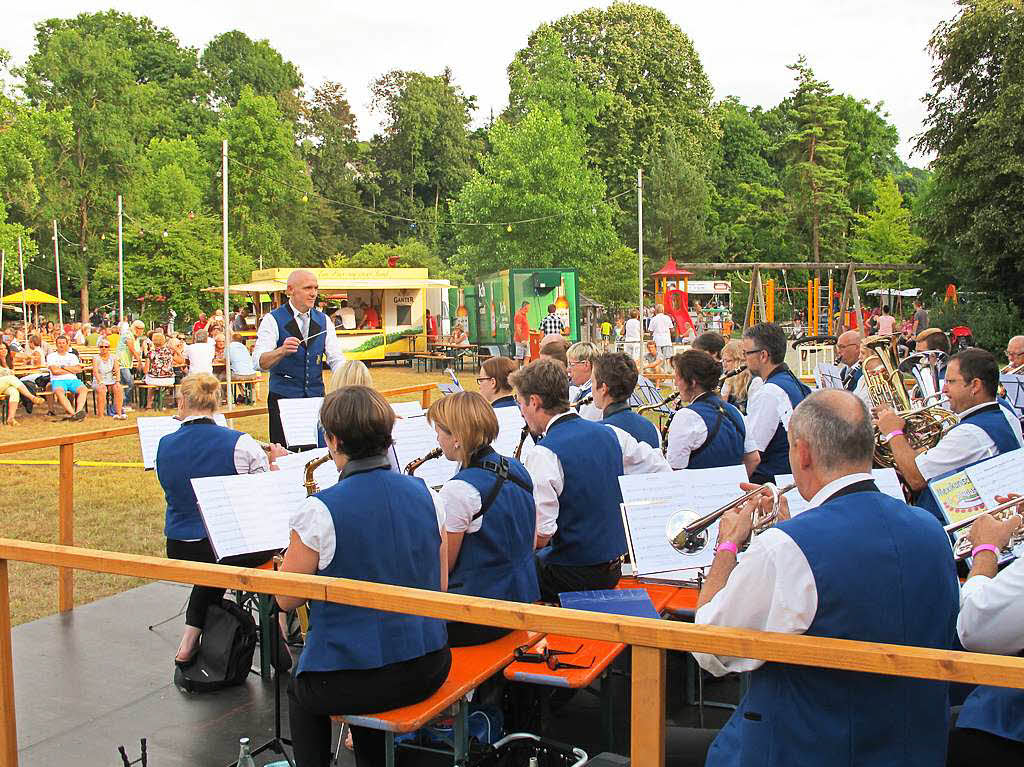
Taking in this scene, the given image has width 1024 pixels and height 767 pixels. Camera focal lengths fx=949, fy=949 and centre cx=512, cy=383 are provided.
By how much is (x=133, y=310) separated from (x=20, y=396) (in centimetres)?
2607

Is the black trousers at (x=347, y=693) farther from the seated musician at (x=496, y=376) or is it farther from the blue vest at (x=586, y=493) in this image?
the seated musician at (x=496, y=376)

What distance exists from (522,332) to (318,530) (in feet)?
73.1

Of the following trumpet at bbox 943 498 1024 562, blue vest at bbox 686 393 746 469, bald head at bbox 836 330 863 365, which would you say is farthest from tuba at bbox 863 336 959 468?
trumpet at bbox 943 498 1024 562

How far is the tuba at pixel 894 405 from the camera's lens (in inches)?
242

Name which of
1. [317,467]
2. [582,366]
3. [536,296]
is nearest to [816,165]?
[536,296]

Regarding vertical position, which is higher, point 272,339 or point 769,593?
point 272,339

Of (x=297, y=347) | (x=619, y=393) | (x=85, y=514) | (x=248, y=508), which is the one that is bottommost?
(x=85, y=514)

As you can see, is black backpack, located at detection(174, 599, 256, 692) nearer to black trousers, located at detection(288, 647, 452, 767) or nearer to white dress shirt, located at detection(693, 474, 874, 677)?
black trousers, located at detection(288, 647, 452, 767)

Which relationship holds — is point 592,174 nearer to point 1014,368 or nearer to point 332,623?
point 1014,368

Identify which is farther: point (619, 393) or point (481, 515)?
point (619, 393)

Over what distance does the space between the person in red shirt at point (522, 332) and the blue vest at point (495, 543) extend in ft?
69.2

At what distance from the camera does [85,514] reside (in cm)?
1000

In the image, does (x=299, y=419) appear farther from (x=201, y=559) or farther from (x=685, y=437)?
(x=685, y=437)

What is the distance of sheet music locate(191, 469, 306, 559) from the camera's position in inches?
176
